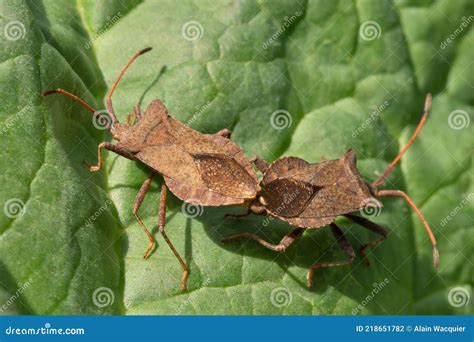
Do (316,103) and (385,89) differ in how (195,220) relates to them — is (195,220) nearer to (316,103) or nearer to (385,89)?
(316,103)

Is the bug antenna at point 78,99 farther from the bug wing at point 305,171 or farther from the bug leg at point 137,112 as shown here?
the bug wing at point 305,171

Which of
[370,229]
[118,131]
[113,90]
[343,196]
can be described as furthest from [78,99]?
[370,229]

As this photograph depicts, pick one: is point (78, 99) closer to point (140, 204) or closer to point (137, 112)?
point (137, 112)

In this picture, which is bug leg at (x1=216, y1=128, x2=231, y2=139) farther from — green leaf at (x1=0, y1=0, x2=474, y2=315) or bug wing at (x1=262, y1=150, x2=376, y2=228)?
bug wing at (x1=262, y1=150, x2=376, y2=228)

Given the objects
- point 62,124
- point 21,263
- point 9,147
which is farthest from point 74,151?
point 21,263

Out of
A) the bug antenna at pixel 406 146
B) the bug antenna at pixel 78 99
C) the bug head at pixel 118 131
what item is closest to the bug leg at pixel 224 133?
the bug head at pixel 118 131

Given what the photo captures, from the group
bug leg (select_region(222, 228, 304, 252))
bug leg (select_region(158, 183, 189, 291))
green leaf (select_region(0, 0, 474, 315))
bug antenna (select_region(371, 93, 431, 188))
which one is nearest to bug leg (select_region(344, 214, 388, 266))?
green leaf (select_region(0, 0, 474, 315))
